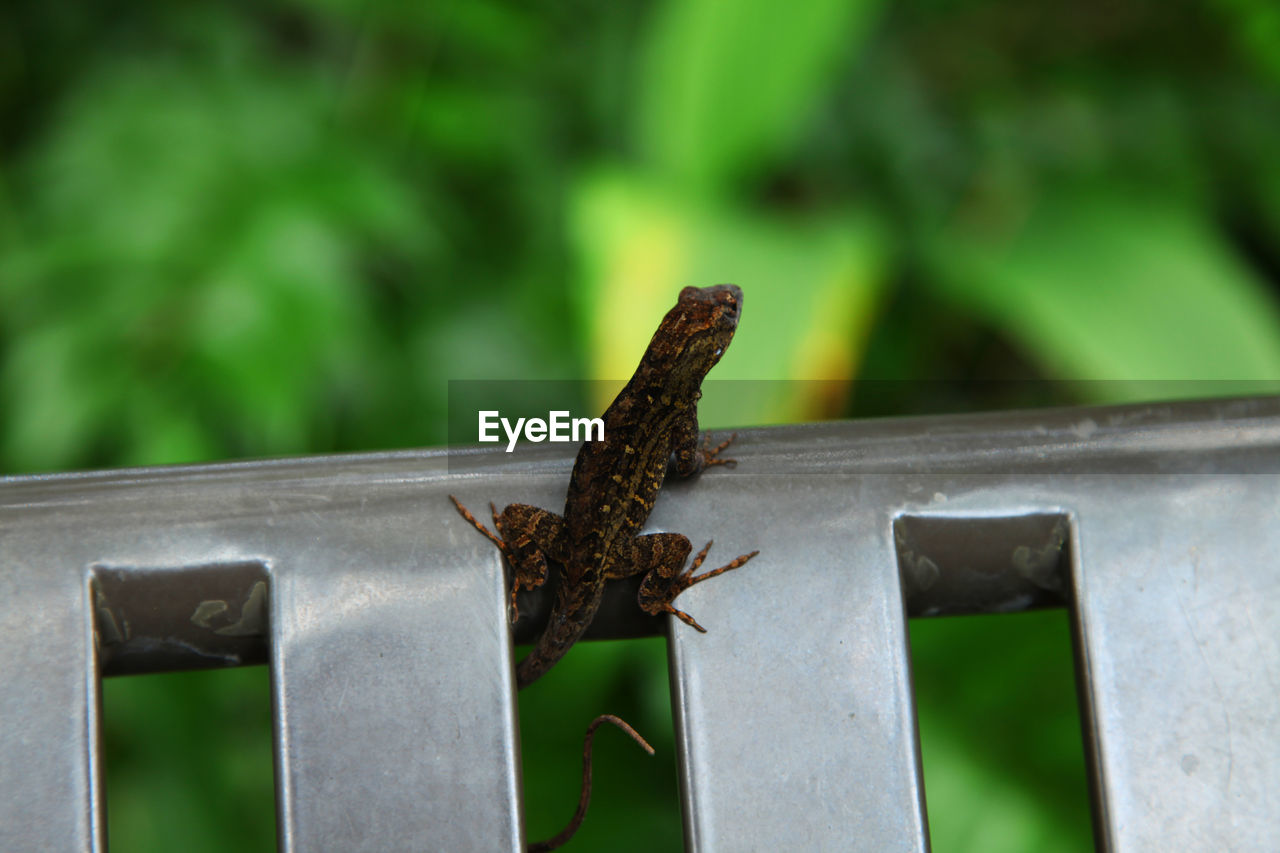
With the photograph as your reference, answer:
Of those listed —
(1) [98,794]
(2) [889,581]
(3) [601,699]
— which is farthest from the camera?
(3) [601,699]

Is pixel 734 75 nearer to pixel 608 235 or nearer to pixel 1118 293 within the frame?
pixel 608 235

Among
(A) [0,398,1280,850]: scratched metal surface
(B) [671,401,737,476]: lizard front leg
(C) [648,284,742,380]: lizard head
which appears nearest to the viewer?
(A) [0,398,1280,850]: scratched metal surface

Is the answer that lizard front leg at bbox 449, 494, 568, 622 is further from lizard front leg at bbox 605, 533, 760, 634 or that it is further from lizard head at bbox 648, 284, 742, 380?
lizard head at bbox 648, 284, 742, 380

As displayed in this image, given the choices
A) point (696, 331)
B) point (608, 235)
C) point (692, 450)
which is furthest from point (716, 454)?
point (608, 235)

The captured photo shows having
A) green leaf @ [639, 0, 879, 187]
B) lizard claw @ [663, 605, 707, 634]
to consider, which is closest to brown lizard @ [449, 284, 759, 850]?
lizard claw @ [663, 605, 707, 634]

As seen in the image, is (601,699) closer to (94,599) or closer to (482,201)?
(94,599)

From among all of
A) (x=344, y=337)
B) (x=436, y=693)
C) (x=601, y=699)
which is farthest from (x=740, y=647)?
(x=344, y=337)

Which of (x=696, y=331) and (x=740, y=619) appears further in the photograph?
(x=696, y=331)
